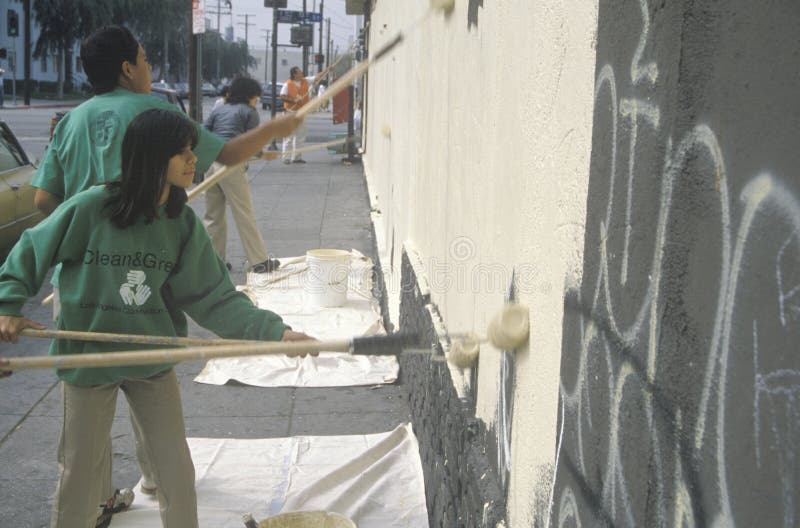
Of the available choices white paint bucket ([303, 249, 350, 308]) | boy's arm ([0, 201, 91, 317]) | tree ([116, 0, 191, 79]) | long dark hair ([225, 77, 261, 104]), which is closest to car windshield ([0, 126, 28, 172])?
long dark hair ([225, 77, 261, 104])

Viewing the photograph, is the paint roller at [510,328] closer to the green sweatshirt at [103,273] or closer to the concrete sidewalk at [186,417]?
the green sweatshirt at [103,273]

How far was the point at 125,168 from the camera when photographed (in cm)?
289

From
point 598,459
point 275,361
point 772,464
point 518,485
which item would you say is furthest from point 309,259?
point 772,464

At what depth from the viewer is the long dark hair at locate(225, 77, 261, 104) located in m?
8.43

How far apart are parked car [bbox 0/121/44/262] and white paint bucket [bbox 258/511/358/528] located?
5060mm

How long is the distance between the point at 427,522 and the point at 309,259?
3.68 meters

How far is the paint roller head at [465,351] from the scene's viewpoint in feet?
9.73

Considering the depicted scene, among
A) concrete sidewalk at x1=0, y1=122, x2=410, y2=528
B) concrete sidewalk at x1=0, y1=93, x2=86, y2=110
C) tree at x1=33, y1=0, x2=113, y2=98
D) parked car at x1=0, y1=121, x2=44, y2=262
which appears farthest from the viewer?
tree at x1=33, y1=0, x2=113, y2=98

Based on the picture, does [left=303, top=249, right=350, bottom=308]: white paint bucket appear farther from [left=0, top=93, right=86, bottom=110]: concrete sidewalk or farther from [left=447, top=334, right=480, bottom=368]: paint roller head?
[left=0, top=93, right=86, bottom=110]: concrete sidewalk

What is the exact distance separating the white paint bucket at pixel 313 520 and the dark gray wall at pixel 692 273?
6.45 ft

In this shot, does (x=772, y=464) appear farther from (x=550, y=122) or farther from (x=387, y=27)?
(x=387, y=27)

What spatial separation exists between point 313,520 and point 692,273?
269 cm

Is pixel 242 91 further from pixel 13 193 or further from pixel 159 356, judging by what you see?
pixel 159 356

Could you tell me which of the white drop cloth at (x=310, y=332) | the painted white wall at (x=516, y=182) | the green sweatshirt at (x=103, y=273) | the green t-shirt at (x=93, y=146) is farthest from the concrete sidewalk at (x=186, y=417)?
the green t-shirt at (x=93, y=146)
